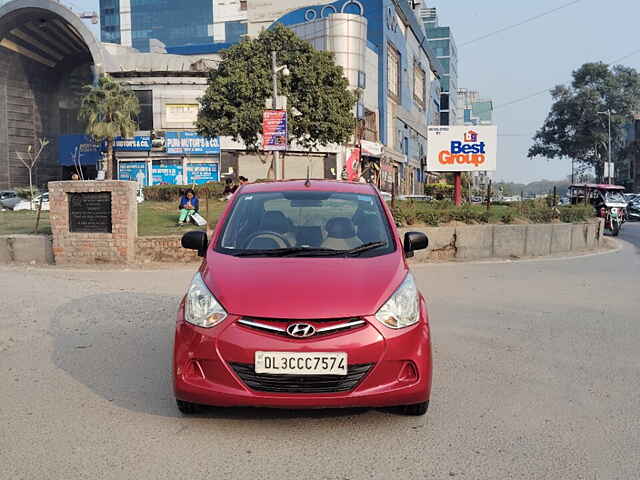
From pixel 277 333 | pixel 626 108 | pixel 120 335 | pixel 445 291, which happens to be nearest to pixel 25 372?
pixel 120 335

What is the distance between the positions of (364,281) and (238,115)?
101 ft

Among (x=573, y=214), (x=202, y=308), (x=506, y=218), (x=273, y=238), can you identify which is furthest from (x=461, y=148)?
(x=202, y=308)

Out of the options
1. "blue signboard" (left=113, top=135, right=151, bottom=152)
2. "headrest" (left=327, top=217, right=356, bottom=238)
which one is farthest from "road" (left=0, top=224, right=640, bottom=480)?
"blue signboard" (left=113, top=135, right=151, bottom=152)

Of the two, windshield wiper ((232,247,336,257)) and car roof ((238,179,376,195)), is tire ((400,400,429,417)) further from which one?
car roof ((238,179,376,195))

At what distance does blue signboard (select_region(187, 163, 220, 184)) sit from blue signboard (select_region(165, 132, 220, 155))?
1020 mm

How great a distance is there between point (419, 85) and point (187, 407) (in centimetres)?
8193

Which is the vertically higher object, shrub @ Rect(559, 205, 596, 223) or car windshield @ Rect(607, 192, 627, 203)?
car windshield @ Rect(607, 192, 627, 203)

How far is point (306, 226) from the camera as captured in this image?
503cm

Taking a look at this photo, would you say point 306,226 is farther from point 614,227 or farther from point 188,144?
point 188,144

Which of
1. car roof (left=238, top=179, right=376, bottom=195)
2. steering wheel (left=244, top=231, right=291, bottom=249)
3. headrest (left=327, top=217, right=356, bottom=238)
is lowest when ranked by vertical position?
steering wheel (left=244, top=231, right=291, bottom=249)

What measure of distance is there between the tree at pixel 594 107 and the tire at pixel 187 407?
259 feet

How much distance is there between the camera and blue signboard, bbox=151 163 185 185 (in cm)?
5003

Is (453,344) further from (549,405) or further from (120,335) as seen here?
(120,335)

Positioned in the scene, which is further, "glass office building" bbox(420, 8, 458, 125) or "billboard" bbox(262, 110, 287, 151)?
"glass office building" bbox(420, 8, 458, 125)
